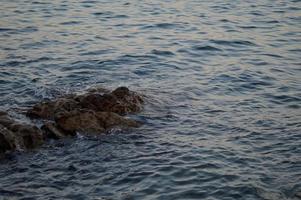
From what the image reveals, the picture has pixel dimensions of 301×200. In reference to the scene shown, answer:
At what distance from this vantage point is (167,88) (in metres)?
13.7

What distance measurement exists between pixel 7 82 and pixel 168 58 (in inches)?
206

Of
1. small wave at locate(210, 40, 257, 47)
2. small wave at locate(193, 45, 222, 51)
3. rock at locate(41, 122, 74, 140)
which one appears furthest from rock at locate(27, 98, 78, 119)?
small wave at locate(210, 40, 257, 47)

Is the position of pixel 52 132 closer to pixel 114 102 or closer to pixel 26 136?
pixel 26 136

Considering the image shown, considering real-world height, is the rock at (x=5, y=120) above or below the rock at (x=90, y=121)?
above

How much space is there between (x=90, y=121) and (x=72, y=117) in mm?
393

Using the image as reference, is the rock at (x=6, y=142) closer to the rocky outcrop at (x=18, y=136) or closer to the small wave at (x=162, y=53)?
the rocky outcrop at (x=18, y=136)

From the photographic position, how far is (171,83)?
14.1 metres

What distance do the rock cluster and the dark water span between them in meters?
0.30

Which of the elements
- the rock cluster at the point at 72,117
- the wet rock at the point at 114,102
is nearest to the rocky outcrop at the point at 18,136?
the rock cluster at the point at 72,117

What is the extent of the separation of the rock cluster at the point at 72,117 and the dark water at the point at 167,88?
0.98ft

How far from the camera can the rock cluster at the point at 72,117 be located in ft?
32.8

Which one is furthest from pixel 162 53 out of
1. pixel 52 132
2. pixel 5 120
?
pixel 5 120

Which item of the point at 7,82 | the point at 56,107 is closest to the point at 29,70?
the point at 7,82

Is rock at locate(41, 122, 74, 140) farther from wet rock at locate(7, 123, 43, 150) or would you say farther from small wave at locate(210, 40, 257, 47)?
small wave at locate(210, 40, 257, 47)
